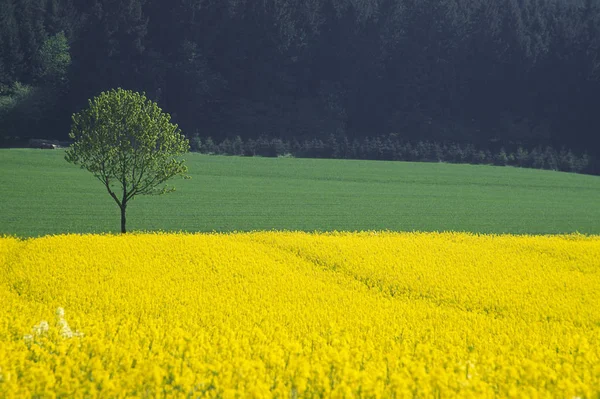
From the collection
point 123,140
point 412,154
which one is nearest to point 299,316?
point 123,140

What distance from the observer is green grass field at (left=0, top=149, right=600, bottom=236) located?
3181 centimetres

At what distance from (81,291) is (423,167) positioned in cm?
5103

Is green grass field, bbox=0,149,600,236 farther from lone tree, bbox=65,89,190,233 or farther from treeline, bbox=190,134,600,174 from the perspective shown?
treeline, bbox=190,134,600,174

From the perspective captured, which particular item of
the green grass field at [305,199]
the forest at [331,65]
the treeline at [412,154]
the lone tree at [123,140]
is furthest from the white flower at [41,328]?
the forest at [331,65]

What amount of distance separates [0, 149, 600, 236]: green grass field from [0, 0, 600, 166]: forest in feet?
79.9

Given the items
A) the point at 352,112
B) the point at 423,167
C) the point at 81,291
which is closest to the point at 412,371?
the point at 81,291

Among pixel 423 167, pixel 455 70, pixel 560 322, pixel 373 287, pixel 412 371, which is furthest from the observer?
pixel 455 70

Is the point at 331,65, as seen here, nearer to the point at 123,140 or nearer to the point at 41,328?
the point at 123,140

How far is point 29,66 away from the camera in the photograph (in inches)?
3295

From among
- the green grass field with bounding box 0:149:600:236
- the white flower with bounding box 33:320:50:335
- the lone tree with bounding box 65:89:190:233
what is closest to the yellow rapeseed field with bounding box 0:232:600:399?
the white flower with bounding box 33:320:50:335

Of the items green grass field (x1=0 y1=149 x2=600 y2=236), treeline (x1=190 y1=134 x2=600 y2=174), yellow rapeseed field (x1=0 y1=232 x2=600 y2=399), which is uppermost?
yellow rapeseed field (x1=0 y1=232 x2=600 y2=399)

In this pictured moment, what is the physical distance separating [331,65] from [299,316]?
86.8 m

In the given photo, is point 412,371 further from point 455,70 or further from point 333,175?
point 455,70

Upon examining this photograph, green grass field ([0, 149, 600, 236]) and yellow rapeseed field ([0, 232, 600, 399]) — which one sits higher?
yellow rapeseed field ([0, 232, 600, 399])
